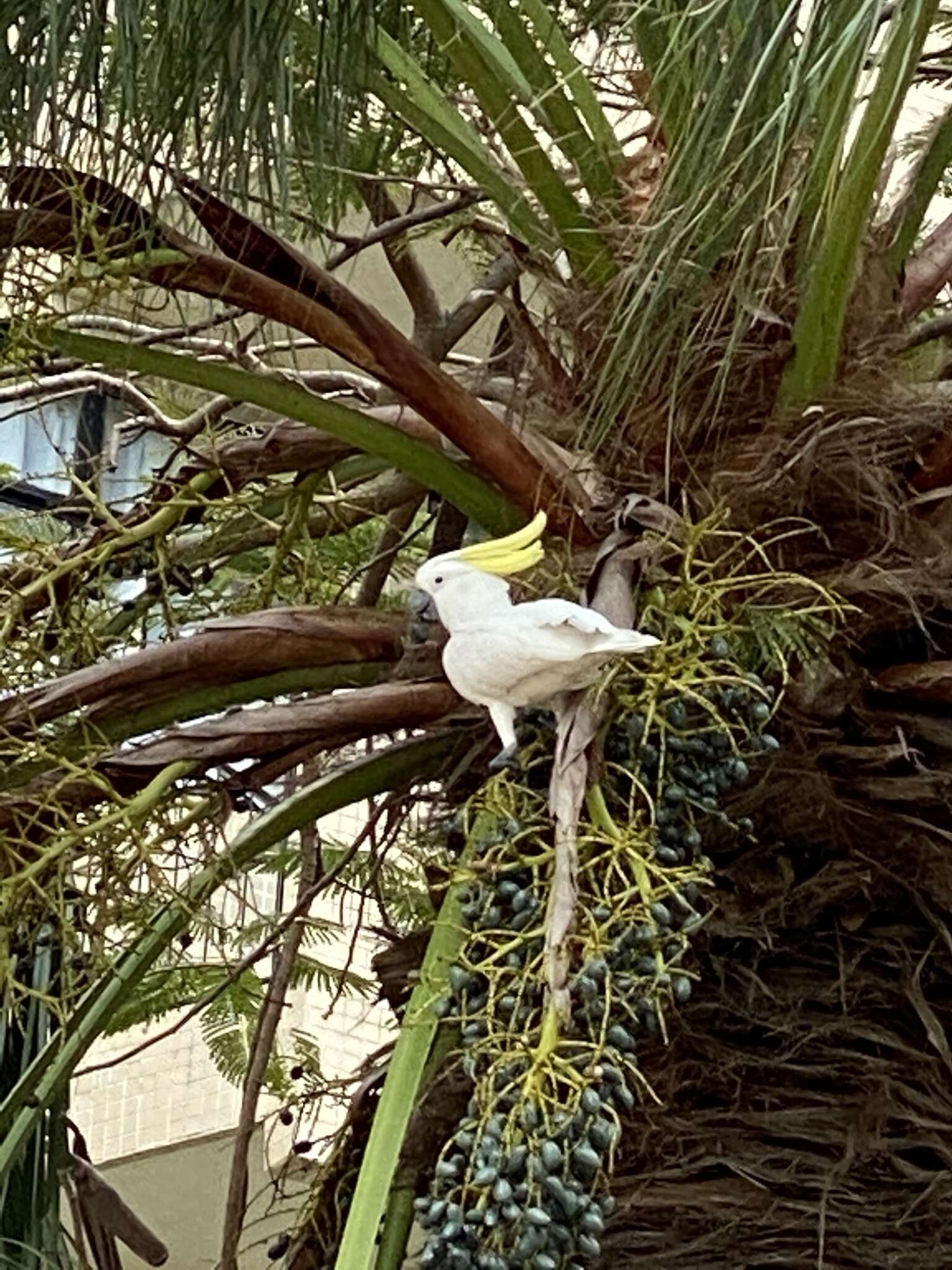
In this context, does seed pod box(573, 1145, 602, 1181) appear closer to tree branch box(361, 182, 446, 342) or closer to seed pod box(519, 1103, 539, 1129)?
seed pod box(519, 1103, 539, 1129)

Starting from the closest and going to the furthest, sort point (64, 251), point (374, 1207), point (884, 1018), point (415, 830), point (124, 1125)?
1. point (374, 1207)
2. point (64, 251)
3. point (884, 1018)
4. point (415, 830)
5. point (124, 1125)

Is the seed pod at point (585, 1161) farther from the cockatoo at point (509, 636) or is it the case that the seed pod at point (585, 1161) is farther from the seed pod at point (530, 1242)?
the cockatoo at point (509, 636)

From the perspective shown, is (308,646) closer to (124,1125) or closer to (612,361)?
(612,361)

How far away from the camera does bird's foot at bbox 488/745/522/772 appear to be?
66cm

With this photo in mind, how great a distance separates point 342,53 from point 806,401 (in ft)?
0.87

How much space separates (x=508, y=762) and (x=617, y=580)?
93 mm

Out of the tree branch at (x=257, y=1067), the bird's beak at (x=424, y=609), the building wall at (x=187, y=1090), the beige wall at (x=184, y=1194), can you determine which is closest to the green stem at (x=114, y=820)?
the bird's beak at (x=424, y=609)

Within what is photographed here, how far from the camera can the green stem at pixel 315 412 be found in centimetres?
76

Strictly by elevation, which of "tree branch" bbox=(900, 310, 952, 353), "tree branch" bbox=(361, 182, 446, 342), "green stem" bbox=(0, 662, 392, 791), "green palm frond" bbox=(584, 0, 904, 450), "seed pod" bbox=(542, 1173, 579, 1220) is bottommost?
"seed pod" bbox=(542, 1173, 579, 1220)

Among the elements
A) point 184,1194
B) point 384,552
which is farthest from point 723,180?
point 184,1194

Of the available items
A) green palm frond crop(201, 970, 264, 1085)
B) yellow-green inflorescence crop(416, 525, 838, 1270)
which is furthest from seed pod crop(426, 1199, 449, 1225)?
green palm frond crop(201, 970, 264, 1085)

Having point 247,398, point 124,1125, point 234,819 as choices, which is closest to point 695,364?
point 247,398

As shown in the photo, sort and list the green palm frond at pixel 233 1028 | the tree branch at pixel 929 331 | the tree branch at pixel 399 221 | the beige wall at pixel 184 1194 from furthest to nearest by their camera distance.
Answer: the beige wall at pixel 184 1194
the green palm frond at pixel 233 1028
the tree branch at pixel 399 221
the tree branch at pixel 929 331

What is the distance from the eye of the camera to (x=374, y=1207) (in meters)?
0.63
